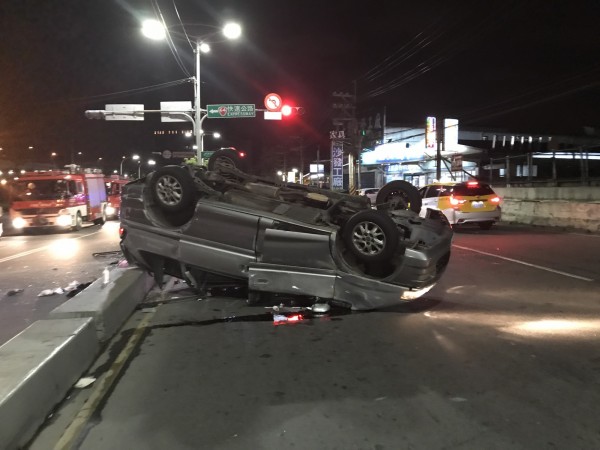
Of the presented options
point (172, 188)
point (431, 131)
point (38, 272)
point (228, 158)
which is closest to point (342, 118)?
point (431, 131)

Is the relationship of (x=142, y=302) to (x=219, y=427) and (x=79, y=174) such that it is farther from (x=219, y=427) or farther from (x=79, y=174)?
(x=79, y=174)

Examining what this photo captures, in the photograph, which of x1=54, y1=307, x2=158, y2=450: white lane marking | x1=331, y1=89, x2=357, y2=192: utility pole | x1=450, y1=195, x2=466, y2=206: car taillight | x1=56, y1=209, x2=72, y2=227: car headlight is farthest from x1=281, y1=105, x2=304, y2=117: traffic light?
x1=54, y1=307, x2=158, y2=450: white lane marking

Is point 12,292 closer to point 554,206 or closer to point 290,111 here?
point 290,111

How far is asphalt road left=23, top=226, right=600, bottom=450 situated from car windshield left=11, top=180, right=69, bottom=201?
1544cm

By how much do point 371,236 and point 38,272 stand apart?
746 cm

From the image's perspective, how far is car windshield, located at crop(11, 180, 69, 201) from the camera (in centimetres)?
1978

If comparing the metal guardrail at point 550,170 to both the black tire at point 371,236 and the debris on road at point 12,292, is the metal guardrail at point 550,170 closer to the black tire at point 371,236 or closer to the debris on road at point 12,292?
the black tire at point 371,236

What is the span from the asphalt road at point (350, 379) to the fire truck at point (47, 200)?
14.9m

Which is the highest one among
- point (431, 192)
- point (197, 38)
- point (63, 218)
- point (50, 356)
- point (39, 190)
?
point (197, 38)

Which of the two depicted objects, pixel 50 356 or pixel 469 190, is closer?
pixel 50 356

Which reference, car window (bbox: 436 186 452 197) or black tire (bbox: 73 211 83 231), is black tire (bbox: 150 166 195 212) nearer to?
car window (bbox: 436 186 452 197)

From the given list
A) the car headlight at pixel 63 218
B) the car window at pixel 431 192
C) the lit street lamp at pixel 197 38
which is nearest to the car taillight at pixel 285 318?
the car window at pixel 431 192

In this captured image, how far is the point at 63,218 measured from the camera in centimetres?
2005

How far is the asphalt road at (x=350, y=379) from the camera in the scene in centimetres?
332
